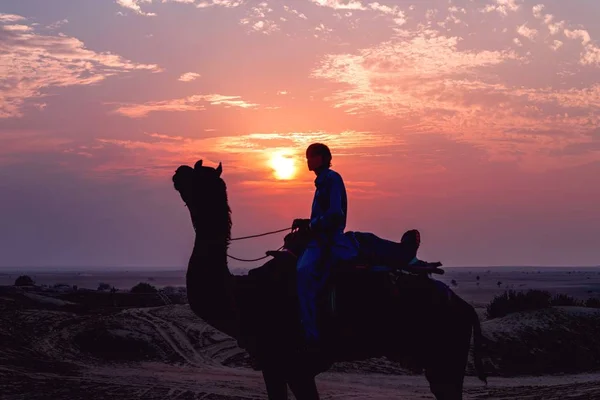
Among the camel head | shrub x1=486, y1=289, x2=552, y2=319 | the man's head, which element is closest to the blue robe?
the man's head

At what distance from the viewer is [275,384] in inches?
349

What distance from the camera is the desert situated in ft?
58.1

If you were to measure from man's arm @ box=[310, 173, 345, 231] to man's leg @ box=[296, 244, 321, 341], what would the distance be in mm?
484

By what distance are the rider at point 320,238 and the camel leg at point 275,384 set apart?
1.95 ft

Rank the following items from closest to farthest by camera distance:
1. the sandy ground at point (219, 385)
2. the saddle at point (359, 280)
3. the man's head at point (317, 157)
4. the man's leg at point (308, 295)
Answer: the man's leg at point (308, 295)
the saddle at point (359, 280)
the man's head at point (317, 157)
the sandy ground at point (219, 385)

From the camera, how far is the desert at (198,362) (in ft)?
58.1

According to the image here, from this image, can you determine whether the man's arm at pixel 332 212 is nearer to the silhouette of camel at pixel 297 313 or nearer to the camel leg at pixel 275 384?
the silhouette of camel at pixel 297 313

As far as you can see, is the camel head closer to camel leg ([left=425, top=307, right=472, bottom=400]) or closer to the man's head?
the man's head

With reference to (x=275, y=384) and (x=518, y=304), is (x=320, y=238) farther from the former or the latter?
(x=518, y=304)

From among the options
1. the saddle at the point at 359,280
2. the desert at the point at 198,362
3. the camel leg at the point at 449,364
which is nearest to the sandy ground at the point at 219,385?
the desert at the point at 198,362

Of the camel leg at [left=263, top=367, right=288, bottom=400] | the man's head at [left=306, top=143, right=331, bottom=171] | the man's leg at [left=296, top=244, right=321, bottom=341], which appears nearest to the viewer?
the camel leg at [left=263, top=367, right=288, bottom=400]

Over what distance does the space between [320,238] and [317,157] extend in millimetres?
1159

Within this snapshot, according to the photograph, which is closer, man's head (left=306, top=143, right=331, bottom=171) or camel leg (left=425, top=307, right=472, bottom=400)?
camel leg (left=425, top=307, right=472, bottom=400)

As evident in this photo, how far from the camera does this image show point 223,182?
30.2 feet
